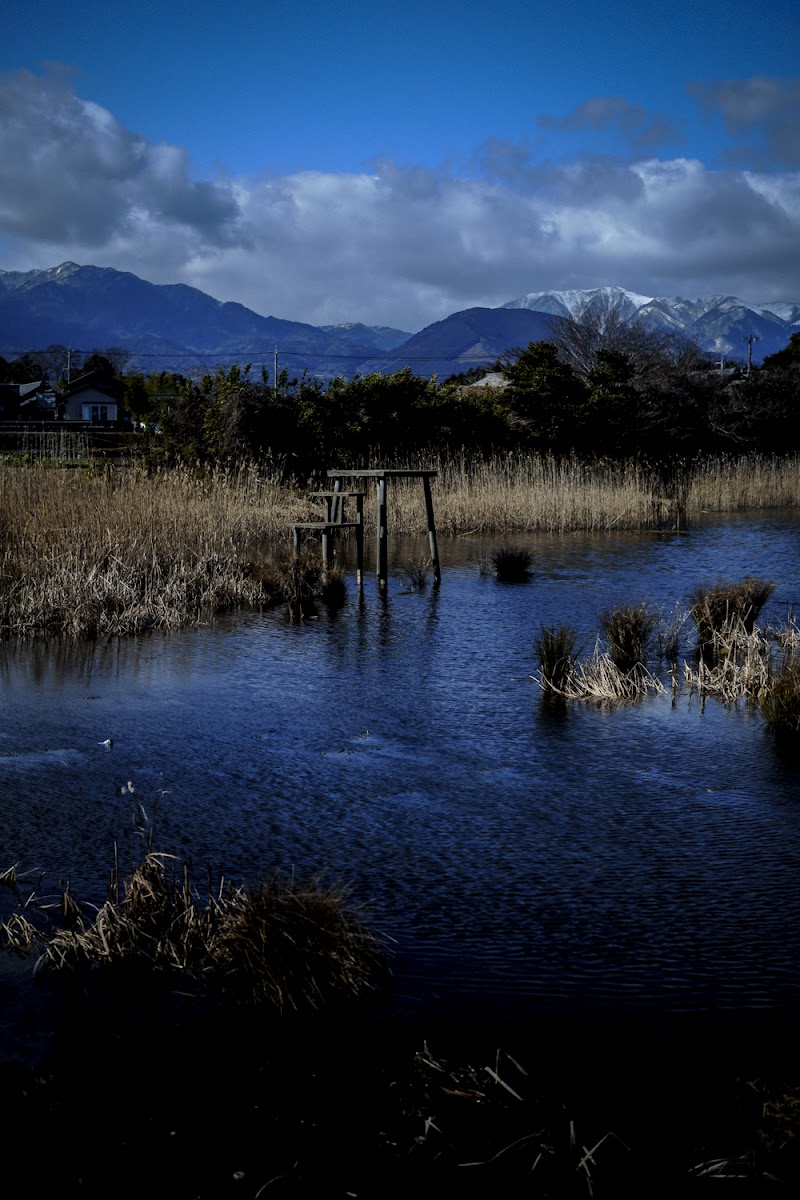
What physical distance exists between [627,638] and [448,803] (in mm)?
3487

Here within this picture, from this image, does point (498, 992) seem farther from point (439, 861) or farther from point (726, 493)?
point (726, 493)

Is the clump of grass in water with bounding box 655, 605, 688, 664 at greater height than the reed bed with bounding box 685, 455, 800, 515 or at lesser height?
lesser

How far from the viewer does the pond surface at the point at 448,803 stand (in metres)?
4.05

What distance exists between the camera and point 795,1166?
2.95 m

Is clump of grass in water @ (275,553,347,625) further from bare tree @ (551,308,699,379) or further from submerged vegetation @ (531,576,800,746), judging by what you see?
bare tree @ (551,308,699,379)

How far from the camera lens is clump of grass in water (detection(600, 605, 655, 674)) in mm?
8672

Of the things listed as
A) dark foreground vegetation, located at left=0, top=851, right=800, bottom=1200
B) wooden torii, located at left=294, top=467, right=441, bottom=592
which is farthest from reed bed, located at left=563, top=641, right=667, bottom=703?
wooden torii, located at left=294, top=467, right=441, bottom=592

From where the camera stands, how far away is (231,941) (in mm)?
3830

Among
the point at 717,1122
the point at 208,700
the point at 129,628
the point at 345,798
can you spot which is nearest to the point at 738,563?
the point at 129,628

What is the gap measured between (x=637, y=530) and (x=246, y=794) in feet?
54.6

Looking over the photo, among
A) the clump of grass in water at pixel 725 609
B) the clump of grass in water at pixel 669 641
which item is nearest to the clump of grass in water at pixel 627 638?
the clump of grass in water at pixel 669 641

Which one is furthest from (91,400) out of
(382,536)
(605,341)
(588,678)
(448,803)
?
(448,803)

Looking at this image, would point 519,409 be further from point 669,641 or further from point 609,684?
point 609,684

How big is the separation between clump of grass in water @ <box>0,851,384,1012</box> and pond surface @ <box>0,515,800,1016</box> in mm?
238
